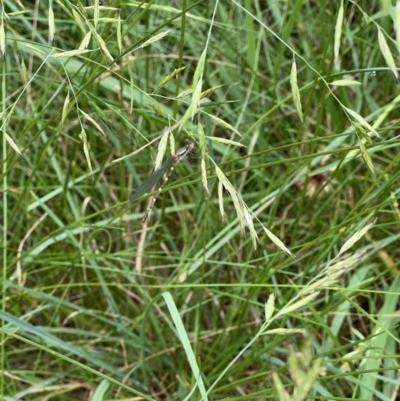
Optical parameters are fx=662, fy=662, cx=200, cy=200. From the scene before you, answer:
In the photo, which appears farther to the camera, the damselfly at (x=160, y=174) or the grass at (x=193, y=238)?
the grass at (x=193, y=238)

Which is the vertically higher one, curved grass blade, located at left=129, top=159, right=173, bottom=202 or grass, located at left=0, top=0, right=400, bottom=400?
curved grass blade, located at left=129, top=159, right=173, bottom=202

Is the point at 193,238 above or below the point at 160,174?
below

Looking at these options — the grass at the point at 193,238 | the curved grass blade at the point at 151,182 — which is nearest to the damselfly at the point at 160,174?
the curved grass blade at the point at 151,182

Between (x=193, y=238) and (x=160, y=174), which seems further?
(x=193, y=238)

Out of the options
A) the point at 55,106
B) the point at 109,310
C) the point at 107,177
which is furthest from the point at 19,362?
the point at 55,106

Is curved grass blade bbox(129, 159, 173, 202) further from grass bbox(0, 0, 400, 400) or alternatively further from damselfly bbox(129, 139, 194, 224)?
grass bbox(0, 0, 400, 400)

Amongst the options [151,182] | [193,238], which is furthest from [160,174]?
[193,238]

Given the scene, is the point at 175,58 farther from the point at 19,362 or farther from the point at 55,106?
the point at 19,362

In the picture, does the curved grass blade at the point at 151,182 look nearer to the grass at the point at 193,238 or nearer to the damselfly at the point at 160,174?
the damselfly at the point at 160,174

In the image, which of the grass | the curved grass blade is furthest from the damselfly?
the grass

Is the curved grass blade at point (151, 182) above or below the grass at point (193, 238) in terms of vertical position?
above

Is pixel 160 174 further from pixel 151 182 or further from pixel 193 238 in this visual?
pixel 193 238
